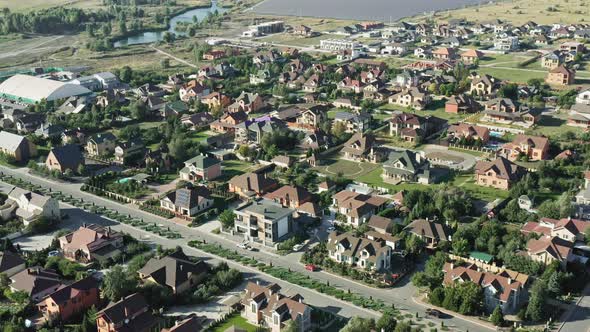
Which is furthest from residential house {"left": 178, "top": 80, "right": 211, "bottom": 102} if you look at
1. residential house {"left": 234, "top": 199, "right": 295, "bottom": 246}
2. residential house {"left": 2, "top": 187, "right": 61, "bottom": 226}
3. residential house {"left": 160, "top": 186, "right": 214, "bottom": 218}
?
residential house {"left": 234, "top": 199, "right": 295, "bottom": 246}

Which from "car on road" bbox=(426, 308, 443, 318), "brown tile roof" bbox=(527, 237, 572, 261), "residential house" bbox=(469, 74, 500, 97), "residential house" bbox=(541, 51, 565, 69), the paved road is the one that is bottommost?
the paved road

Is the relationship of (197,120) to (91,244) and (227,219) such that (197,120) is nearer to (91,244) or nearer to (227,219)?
(227,219)

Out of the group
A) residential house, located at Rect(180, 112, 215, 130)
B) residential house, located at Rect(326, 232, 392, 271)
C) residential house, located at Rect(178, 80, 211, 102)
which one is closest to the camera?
residential house, located at Rect(326, 232, 392, 271)

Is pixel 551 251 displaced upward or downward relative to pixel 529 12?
downward

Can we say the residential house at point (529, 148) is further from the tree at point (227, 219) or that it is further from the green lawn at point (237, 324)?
the green lawn at point (237, 324)

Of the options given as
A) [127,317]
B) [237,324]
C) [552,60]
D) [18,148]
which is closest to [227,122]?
[18,148]

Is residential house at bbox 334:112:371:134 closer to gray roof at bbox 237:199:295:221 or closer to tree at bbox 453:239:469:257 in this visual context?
gray roof at bbox 237:199:295:221

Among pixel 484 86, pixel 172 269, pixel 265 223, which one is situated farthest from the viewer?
pixel 484 86

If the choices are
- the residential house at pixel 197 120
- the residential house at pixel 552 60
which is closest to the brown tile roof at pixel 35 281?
the residential house at pixel 197 120
